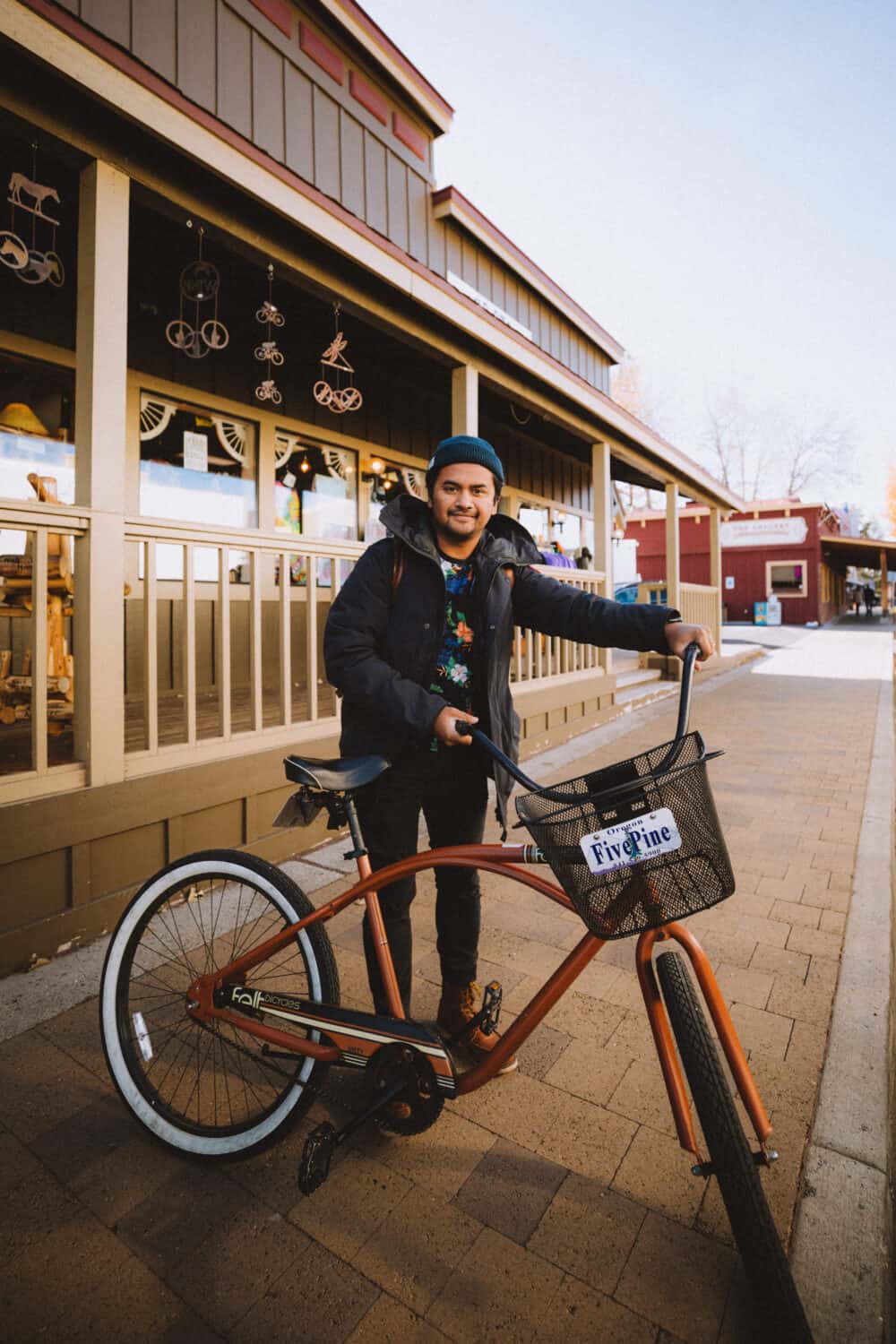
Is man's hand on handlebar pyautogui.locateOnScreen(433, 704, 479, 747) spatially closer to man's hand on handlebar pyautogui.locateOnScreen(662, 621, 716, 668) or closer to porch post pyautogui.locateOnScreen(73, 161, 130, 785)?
man's hand on handlebar pyautogui.locateOnScreen(662, 621, 716, 668)

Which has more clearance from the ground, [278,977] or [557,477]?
[557,477]

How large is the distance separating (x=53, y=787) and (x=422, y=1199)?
6.89ft

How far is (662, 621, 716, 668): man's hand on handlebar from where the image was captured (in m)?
1.52

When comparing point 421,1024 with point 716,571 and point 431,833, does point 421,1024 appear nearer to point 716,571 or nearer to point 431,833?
point 431,833

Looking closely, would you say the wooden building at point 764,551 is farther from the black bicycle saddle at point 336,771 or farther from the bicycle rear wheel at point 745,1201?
the bicycle rear wheel at point 745,1201

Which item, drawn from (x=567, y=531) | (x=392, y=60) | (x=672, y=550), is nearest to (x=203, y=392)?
(x=392, y=60)

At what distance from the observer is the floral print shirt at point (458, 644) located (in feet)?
6.52

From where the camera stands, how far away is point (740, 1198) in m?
1.26

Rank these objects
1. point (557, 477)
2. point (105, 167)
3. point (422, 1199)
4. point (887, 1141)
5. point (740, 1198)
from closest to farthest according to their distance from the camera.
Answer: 1. point (740, 1198)
2. point (422, 1199)
3. point (887, 1141)
4. point (105, 167)
5. point (557, 477)

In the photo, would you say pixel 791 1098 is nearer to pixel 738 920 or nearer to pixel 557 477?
pixel 738 920

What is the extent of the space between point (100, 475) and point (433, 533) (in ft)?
6.09

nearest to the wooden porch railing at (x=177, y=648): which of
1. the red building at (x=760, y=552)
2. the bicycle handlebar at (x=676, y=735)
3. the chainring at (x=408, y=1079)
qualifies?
the bicycle handlebar at (x=676, y=735)

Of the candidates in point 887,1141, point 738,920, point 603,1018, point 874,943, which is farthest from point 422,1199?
point 874,943

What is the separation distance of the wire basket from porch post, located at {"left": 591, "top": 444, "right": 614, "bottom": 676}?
6.96 metres
